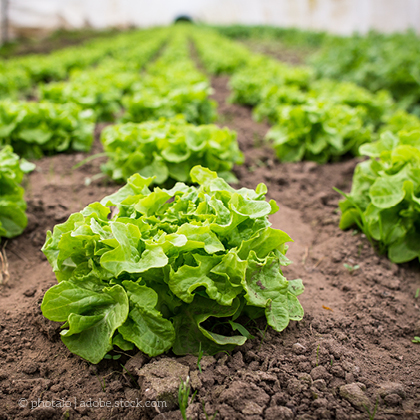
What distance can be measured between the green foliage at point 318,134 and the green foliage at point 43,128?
2598mm

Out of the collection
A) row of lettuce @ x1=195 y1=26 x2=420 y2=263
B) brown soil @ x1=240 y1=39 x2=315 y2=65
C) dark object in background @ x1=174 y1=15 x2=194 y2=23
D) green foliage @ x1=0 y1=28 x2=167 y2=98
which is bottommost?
dark object in background @ x1=174 y1=15 x2=194 y2=23

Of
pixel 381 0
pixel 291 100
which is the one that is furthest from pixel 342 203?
pixel 381 0

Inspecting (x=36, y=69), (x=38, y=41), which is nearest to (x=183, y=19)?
(x=38, y=41)

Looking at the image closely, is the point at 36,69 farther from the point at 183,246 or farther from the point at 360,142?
the point at 183,246

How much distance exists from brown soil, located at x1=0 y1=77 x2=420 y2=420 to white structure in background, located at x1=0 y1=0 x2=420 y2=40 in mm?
18165

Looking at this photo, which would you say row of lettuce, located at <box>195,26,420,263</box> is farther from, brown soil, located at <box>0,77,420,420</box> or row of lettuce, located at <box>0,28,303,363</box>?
row of lettuce, located at <box>0,28,303,363</box>

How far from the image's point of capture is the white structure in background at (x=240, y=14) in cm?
1884

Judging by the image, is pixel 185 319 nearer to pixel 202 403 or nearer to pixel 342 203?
pixel 202 403

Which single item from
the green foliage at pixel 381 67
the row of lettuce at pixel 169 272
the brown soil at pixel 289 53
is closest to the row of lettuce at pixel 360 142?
the green foliage at pixel 381 67

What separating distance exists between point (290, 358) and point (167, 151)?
7.05 feet

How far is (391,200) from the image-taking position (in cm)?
290

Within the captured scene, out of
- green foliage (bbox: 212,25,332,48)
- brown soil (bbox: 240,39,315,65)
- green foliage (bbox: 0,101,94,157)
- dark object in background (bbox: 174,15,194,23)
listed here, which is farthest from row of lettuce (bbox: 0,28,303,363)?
dark object in background (bbox: 174,15,194,23)

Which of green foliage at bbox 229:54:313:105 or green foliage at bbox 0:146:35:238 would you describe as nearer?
green foliage at bbox 0:146:35:238

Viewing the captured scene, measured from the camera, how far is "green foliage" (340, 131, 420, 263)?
9.59 ft
